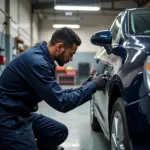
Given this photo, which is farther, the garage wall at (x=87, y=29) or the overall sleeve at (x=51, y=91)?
the garage wall at (x=87, y=29)

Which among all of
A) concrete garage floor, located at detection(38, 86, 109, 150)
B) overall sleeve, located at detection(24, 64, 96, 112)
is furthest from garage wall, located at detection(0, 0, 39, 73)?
overall sleeve, located at detection(24, 64, 96, 112)

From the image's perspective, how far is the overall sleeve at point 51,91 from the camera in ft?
5.43

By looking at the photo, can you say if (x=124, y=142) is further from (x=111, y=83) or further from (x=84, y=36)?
(x=84, y=36)

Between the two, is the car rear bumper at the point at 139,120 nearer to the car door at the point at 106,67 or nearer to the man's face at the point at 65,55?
the car door at the point at 106,67

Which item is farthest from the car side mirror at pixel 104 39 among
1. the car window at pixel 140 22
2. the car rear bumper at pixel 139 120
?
the car rear bumper at pixel 139 120

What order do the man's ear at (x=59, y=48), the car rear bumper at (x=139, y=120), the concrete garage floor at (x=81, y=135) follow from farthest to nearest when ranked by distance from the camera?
the concrete garage floor at (x=81, y=135)
the man's ear at (x=59, y=48)
the car rear bumper at (x=139, y=120)

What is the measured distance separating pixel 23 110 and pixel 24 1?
370 inches

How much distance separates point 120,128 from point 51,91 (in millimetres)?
530

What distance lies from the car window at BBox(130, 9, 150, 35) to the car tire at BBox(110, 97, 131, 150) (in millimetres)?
698

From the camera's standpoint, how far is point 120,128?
67.1 inches

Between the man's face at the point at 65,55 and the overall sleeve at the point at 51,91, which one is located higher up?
the man's face at the point at 65,55

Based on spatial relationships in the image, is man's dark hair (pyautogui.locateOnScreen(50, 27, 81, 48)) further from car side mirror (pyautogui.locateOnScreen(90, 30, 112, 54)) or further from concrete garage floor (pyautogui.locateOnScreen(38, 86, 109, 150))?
concrete garage floor (pyautogui.locateOnScreen(38, 86, 109, 150))

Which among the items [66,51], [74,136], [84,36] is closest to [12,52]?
[74,136]

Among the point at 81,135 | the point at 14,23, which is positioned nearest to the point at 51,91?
the point at 81,135
